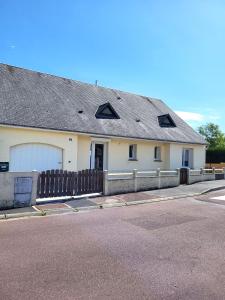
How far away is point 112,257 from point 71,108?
14262mm

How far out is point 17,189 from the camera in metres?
11.7

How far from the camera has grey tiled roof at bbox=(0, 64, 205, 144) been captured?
17.1 m

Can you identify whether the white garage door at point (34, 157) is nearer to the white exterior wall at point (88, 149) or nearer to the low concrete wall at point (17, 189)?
the white exterior wall at point (88, 149)

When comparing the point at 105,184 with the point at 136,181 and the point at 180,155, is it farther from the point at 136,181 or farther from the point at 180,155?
the point at 180,155

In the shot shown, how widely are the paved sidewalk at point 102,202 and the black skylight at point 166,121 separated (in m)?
8.17

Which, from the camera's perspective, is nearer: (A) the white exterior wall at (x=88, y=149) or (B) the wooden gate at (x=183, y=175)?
(A) the white exterior wall at (x=88, y=149)

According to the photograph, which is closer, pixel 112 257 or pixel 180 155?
pixel 112 257

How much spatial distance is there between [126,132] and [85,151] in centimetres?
300

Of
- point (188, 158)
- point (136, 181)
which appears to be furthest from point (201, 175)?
point (136, 181)

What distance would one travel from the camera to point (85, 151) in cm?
1952

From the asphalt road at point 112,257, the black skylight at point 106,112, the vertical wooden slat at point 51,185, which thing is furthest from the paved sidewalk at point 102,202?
the black skylight at point 106,112

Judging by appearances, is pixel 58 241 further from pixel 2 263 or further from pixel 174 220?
pixel 174 220

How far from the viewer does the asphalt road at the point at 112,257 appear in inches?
199

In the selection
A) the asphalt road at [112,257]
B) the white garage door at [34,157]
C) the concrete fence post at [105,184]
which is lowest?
the asphalt road at [112,257]
